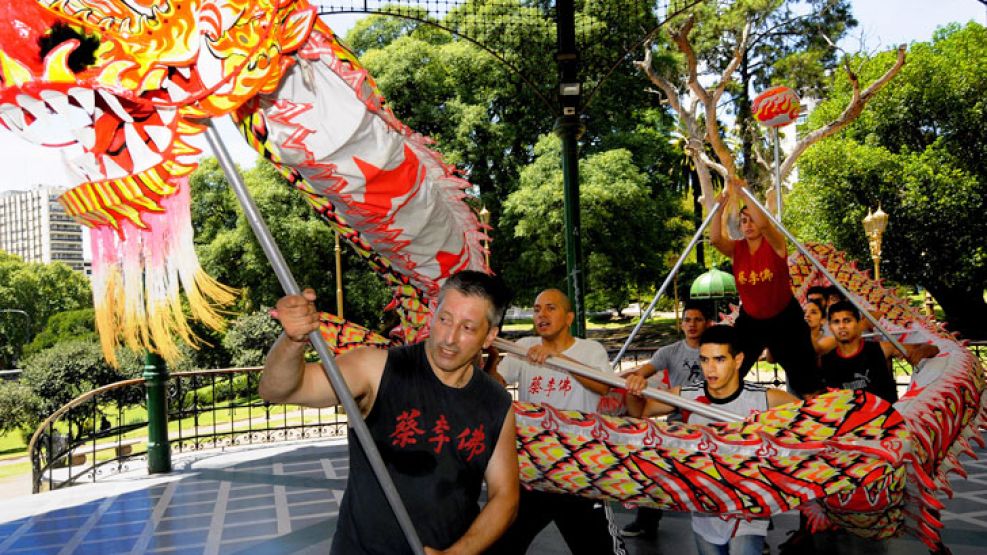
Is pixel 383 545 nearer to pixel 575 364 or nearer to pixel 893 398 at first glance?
pixel 575 364

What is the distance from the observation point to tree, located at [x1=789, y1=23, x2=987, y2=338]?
49.6 ft

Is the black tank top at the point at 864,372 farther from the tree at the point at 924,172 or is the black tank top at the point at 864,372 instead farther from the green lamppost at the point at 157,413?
the tree at the point at 924,172

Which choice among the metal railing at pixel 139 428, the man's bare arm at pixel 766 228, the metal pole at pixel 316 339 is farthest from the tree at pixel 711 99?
the metal railing at pixel 139 428

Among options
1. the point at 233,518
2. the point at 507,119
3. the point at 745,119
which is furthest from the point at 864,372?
the point at 745,119

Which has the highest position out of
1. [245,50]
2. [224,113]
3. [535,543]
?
[245,50]

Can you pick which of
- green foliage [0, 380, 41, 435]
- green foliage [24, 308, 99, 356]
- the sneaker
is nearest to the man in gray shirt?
the sneaker

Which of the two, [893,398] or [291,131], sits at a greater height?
[291,131]

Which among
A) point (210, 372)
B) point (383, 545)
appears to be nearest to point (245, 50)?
point (383, 545)

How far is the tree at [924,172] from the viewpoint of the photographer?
49.6ft

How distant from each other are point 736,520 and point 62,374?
1341 cm

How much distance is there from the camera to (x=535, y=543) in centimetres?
415

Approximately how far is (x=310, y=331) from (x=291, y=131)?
53 centimetres

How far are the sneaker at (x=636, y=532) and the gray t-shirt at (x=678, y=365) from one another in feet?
2.65

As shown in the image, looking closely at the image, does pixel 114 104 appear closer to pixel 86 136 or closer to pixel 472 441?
pixel 86 136
